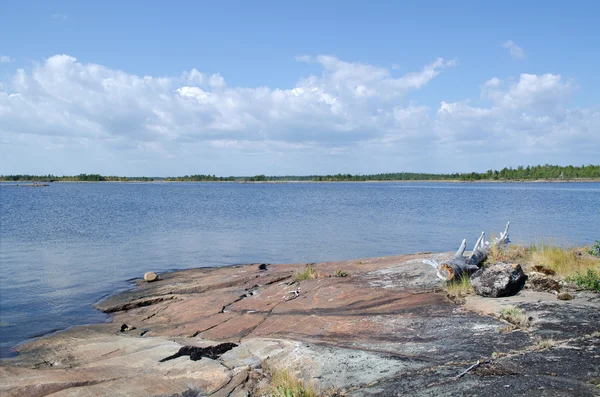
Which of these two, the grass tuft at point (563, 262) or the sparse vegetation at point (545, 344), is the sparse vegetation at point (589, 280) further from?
the sparse vegetation at point (545, 344)

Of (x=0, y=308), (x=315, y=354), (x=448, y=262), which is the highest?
(x=448, y=262)

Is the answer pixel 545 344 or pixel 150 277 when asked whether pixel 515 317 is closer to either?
pixel 545 344

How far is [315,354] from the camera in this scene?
885cm

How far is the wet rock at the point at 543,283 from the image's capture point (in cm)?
1152

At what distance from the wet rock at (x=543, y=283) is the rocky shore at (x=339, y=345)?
0.90ft

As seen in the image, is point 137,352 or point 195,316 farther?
point 195,316

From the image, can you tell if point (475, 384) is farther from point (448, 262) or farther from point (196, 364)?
point (448, 262)

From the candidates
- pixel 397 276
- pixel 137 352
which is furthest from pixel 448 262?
pixel 137 352

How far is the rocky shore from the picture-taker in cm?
717

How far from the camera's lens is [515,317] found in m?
9.38

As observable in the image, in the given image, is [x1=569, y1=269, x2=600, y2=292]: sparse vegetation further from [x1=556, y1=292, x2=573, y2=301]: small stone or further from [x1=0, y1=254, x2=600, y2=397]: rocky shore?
[x1=556, y1=292, x2=573, y2=301]: small stone

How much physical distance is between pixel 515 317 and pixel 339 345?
352cm

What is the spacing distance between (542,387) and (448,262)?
6.77 m

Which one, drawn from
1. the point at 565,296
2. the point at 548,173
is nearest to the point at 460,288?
the point at 565,296
